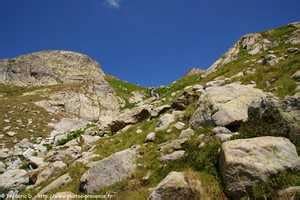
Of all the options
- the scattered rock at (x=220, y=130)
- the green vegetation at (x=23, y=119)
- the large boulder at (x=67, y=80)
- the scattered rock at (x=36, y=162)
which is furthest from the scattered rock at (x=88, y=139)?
the large boulder at (x=67, y=80)

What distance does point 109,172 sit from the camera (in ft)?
46.4

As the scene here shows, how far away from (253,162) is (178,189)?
7.57 ft

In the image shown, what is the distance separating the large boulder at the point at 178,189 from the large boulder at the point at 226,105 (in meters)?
4.76

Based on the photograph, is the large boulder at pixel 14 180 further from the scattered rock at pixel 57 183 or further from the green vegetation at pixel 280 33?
the green vegetation at pixel 280 33

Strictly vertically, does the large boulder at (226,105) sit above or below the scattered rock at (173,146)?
above

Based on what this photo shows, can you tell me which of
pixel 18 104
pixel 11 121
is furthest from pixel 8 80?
pixel 11 121

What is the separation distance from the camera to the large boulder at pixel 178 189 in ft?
33.6

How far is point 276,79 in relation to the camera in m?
19.2

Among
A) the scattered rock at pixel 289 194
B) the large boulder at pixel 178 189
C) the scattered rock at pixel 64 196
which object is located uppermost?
the scattered rock at pixel 64 196

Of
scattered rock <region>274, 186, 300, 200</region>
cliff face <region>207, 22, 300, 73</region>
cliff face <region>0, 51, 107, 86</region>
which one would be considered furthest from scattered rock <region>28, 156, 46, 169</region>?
cliff face <region>0, 51, 107, 86</region>

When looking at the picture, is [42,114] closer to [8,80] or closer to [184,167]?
[184,167]

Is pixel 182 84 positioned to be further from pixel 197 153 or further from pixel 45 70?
pixel 45 70

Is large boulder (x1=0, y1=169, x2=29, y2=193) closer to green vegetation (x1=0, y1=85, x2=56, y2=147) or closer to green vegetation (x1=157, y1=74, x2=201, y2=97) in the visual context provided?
green vegetation (x1=0, y1=85, x2=56, y2=147)

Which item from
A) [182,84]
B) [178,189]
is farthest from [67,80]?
[178,189]
